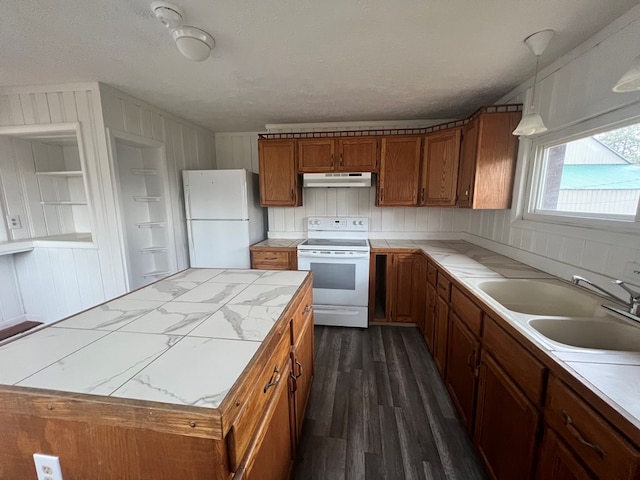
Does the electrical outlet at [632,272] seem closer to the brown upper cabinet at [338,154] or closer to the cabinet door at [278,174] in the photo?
the brown upper cabinet at [338,154]

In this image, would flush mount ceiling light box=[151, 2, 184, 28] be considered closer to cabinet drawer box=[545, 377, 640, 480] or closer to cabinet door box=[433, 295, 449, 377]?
cabinet drawer box=[545, 377, 640, 480]

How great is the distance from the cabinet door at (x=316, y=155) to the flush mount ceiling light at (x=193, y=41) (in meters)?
1.48

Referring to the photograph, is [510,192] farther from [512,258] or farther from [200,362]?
[200,362]

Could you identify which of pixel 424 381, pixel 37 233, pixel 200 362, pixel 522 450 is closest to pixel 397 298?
pixel 424 381

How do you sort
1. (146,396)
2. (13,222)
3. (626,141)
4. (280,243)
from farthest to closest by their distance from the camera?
1. (280,243)
2. (13,222)
3. (626,141)
4. (146,396)

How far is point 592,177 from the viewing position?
155 centimetres

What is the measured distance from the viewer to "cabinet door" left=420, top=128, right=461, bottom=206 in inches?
101

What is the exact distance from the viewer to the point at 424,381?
6.63 feet

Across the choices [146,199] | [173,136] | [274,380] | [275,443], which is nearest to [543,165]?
[274,380]

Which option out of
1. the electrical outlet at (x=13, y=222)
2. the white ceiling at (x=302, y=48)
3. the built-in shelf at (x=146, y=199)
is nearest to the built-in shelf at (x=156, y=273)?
the built-in shelf at (x=146, y=199)

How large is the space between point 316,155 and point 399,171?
0.95m

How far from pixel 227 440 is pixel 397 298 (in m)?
2.47

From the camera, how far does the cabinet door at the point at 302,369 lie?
52.3 inches

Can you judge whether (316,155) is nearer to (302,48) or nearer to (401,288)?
(302,48)
